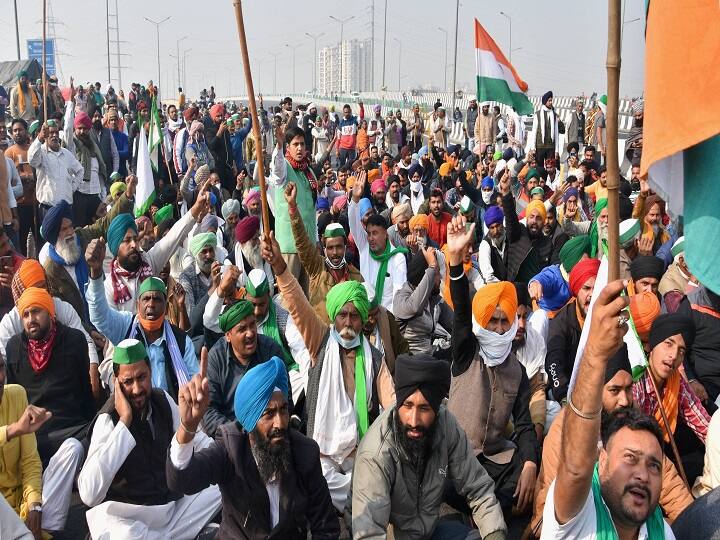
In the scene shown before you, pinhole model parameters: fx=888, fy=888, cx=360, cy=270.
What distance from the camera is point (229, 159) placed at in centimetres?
1493

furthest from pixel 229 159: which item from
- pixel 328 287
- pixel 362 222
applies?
pixel 328 287

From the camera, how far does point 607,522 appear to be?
271cm

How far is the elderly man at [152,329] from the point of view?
512 centimetres

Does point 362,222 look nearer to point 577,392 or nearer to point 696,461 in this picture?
point 696,461

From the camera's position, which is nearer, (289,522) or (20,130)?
(289,522)

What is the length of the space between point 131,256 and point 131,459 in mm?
2388

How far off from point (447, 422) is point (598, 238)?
3.95 meters

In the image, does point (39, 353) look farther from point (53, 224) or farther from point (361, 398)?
point (53, 224)

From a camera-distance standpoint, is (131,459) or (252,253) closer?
(131,459)

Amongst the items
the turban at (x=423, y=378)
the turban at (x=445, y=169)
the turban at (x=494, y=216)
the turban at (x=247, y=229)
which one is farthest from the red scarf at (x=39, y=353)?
the turban at (x=445, y=169)

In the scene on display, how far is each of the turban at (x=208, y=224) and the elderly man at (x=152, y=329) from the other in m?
2.64

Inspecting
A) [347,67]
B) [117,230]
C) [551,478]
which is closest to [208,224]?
[117,230]

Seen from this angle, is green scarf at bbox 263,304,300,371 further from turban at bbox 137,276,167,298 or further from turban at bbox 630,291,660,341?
turban at bbox 630,291,660,341

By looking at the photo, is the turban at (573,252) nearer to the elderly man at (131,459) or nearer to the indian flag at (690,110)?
the elderly man at (131,459)
